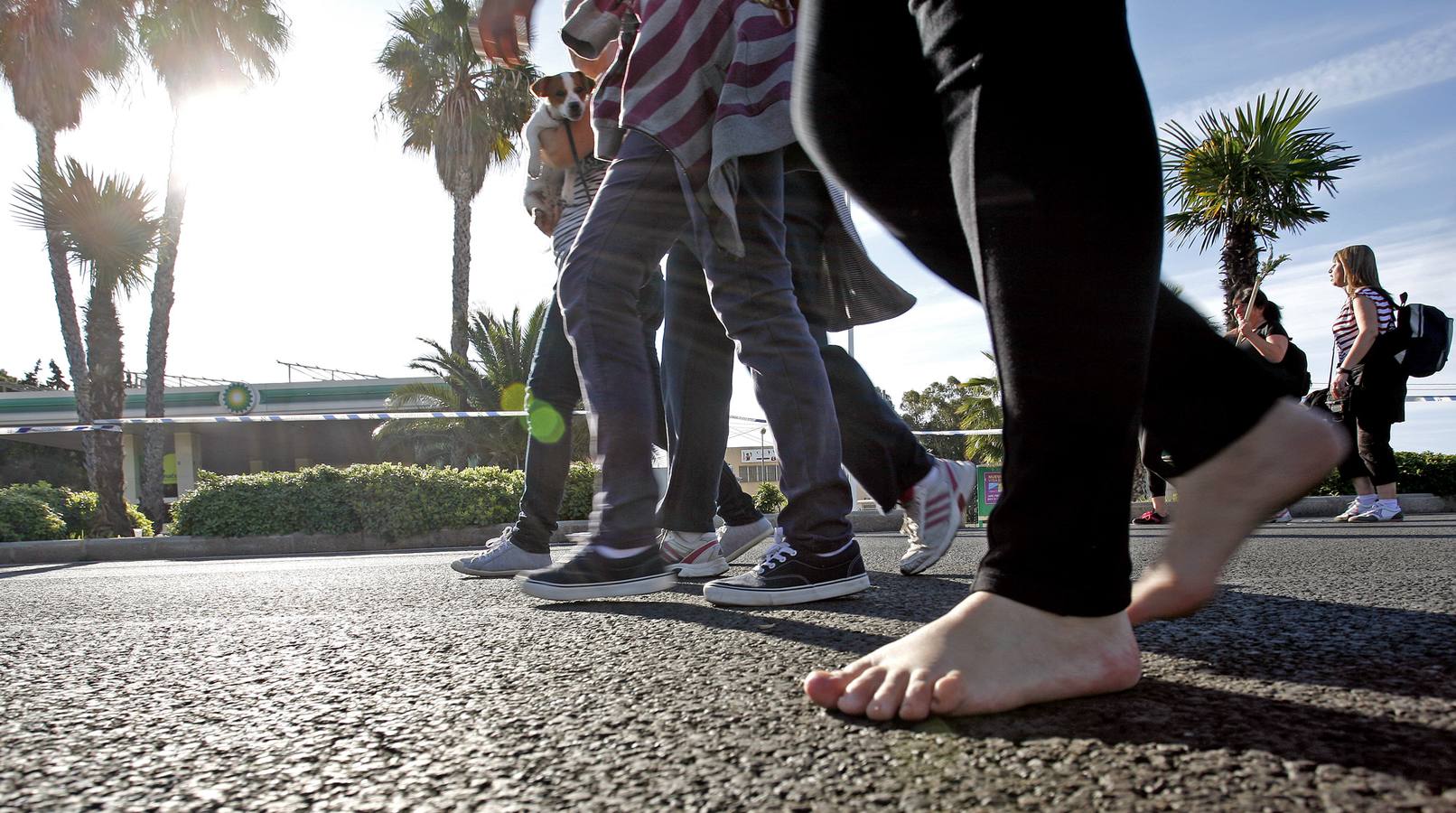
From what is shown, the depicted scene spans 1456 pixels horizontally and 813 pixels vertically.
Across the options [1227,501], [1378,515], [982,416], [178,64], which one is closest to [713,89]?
[1227,501]

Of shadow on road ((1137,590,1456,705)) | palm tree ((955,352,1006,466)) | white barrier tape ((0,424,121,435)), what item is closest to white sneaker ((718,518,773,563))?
Answer: shadow on road ((1137,590,1456,705))

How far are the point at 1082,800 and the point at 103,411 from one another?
1557cm

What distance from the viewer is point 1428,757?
0.73 meters

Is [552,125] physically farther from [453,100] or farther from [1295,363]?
[453,100]

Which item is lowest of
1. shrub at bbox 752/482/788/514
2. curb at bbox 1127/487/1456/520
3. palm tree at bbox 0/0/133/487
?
curb at bbox 1127/487/1456/520

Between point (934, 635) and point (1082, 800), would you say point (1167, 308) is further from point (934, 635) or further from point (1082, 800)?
point (1082, 800)

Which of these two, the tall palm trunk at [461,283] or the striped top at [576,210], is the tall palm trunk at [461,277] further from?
the striped top at [576,210]

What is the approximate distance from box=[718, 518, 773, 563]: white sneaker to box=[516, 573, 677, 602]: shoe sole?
0.94 metres

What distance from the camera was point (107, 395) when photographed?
13258 mm

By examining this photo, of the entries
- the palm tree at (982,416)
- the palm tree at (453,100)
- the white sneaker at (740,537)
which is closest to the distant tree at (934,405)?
the palm tree at (982,416)

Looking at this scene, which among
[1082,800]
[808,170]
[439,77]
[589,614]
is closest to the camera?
[1082,800]

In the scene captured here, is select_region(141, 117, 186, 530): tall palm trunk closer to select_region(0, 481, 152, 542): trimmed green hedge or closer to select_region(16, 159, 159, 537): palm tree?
select_region(16, 159, 159, 537): palm tree

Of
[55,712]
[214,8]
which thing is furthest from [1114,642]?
[214,8]

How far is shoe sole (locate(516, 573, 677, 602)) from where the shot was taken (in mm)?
2053
